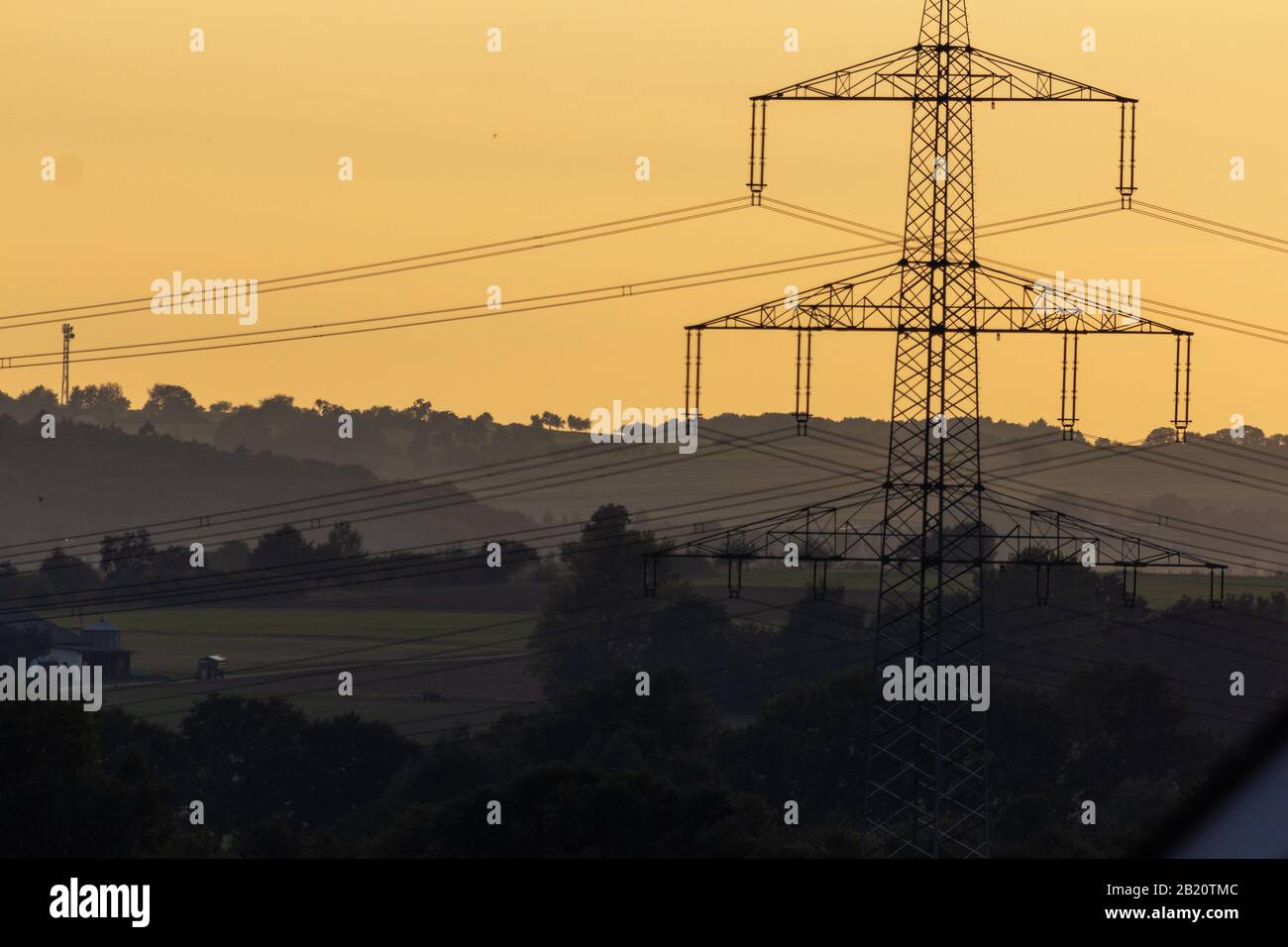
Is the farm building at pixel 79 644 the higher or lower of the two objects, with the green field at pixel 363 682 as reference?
higher

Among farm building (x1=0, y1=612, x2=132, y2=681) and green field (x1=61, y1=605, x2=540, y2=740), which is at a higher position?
farm building (x1=0, y1=612, x2=132, y2=681)

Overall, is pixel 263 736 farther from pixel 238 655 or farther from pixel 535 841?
pixel 238 655

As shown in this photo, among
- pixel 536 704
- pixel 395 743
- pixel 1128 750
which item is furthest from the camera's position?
pixel 536 704

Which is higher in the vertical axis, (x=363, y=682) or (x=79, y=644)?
(x=79, y=644)

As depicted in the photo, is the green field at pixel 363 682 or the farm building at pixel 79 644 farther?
the farm building at pixel 79 644

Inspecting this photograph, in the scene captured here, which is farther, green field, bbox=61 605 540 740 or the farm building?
the farm building

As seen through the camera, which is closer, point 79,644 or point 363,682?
point 363,682
